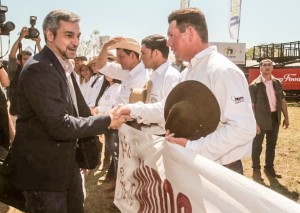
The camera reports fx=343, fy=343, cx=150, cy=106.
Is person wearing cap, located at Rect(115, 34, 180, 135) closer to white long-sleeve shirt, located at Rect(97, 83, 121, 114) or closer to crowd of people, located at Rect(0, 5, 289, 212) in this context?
crowd of people, located at Rect(0, 5, 289, 212)

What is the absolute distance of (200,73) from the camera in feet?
8.59

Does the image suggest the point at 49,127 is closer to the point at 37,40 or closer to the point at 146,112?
the point at 146,112

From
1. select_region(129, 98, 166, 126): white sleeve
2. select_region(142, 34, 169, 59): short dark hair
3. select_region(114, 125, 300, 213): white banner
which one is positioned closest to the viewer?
select_region(114, 125, 300, 213): white banner

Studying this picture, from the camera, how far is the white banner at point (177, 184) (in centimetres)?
143

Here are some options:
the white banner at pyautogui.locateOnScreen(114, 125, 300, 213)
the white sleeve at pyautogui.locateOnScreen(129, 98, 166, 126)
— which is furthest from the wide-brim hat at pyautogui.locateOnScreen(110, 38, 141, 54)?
the white banner at pyautogui.locateOnScreen(114, 125, 300, 213)

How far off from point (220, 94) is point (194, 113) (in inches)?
9.9

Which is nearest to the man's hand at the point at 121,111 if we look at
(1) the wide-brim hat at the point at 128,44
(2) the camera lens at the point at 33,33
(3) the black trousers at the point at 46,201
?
(3) the black trousers at the point at 46,201

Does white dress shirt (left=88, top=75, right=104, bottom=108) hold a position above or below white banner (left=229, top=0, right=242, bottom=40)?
below

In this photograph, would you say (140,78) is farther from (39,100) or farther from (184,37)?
(39,100)

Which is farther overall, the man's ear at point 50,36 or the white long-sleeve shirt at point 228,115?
the man's ear at point 50,36

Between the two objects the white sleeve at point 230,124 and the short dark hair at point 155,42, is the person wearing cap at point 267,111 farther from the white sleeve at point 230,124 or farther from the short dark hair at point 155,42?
the white sleeve at point 230,124

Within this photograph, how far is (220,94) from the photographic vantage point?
7.88 ft

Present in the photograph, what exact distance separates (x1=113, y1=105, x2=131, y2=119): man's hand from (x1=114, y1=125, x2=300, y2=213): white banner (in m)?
0.18

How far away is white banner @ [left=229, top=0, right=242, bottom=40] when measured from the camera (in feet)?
87.8
